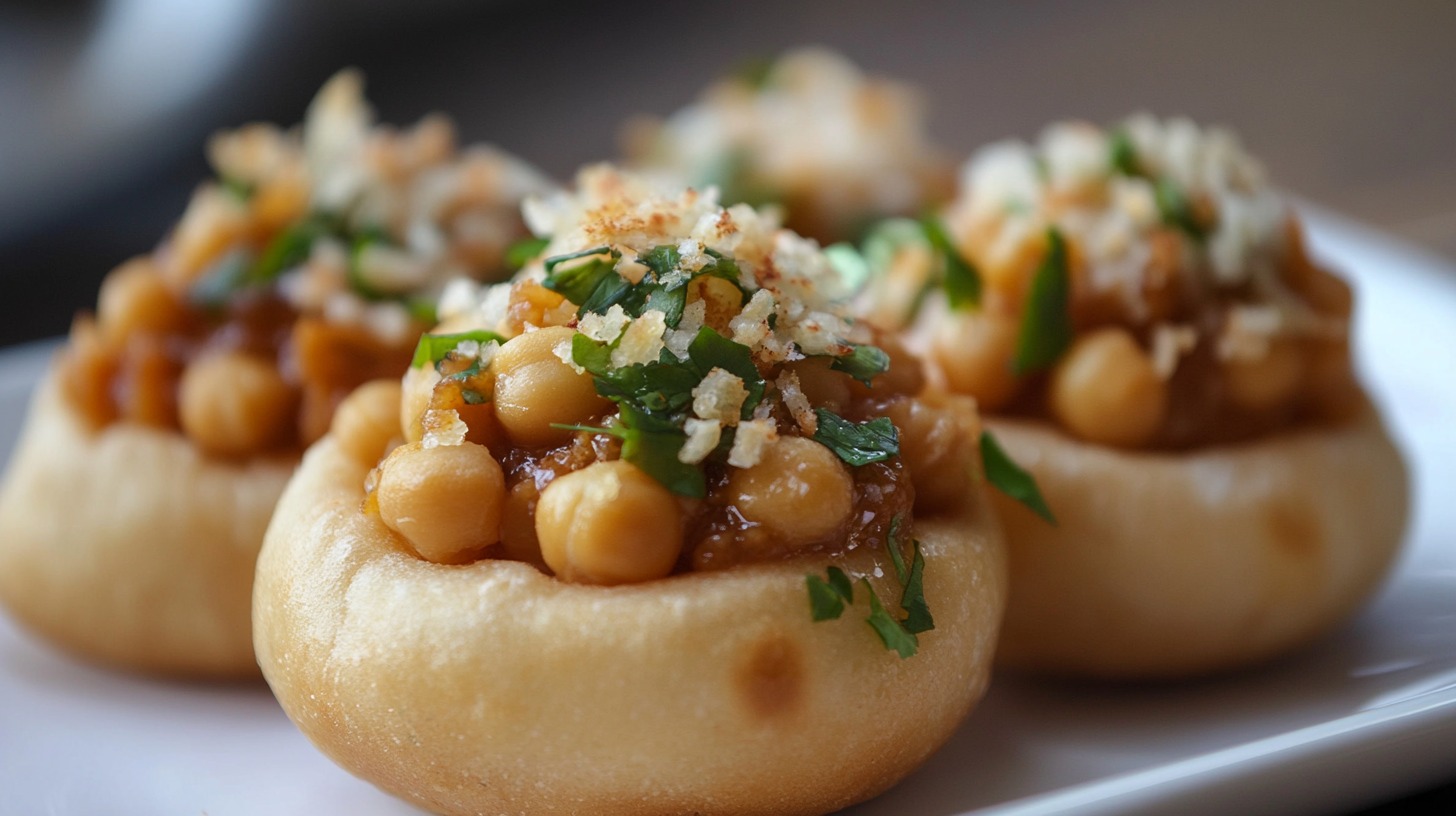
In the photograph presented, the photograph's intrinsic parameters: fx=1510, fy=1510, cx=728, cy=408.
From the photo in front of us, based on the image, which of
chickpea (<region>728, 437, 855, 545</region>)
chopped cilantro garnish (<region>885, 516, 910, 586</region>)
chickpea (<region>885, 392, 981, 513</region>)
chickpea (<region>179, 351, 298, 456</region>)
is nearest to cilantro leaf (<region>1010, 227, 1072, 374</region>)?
chickpea (<region>885, 392, 981, 513</region>)

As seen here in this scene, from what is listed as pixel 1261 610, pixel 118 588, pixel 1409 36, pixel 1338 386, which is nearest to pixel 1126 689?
pixel 1261 610

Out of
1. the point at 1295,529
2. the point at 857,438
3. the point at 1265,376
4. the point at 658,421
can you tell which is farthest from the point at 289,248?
the point at 1295,529

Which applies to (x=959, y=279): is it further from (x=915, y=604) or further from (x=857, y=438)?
(x=915, y=604)

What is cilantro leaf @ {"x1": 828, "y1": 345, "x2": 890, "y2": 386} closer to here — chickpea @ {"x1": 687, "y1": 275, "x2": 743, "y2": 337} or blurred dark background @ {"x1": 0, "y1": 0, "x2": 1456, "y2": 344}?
chickpea @ {"x1": 687, "y1": 275, "x2": 743, "y2": 337}

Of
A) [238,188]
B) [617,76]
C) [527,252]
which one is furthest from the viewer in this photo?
[617,76]

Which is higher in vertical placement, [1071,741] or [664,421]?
[664,421]

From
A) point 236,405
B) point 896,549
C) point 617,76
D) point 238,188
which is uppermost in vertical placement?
point 617,76

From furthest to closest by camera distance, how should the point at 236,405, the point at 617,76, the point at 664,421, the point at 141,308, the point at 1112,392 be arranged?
the point at 617,76
the point at 141,308
the point at 236,405
the point at 1112,392
the point at 664,421
